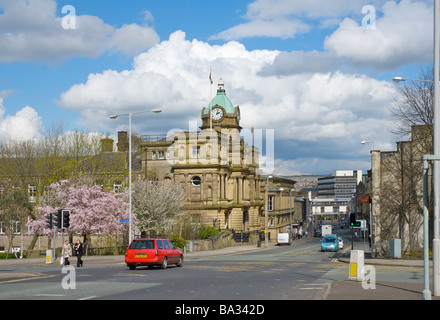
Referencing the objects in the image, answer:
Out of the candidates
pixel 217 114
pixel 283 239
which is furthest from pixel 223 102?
pixel 283 239

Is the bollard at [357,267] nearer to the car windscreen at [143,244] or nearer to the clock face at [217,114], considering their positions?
the car windscreen at [143,244]

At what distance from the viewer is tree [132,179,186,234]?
56.2m

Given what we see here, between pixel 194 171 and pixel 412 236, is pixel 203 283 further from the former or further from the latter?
pixel 194 171

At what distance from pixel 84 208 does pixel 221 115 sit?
4788 centimetres

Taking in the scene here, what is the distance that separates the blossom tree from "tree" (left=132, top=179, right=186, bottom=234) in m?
3.95

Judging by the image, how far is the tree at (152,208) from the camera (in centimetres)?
5619

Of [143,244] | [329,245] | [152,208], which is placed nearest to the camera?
[143,244]

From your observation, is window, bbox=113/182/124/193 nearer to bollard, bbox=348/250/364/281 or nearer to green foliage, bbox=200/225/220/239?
green foliage, bbox=200/225/220/239

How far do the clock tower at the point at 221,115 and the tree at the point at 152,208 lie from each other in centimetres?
3646

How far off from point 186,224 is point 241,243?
15354 millimetres

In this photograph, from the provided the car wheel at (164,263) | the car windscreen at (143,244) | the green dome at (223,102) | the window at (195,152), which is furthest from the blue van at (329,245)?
the green dome at (223,102)

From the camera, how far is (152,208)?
56219 millimetres

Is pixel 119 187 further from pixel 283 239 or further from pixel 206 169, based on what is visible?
pixel 283 239
